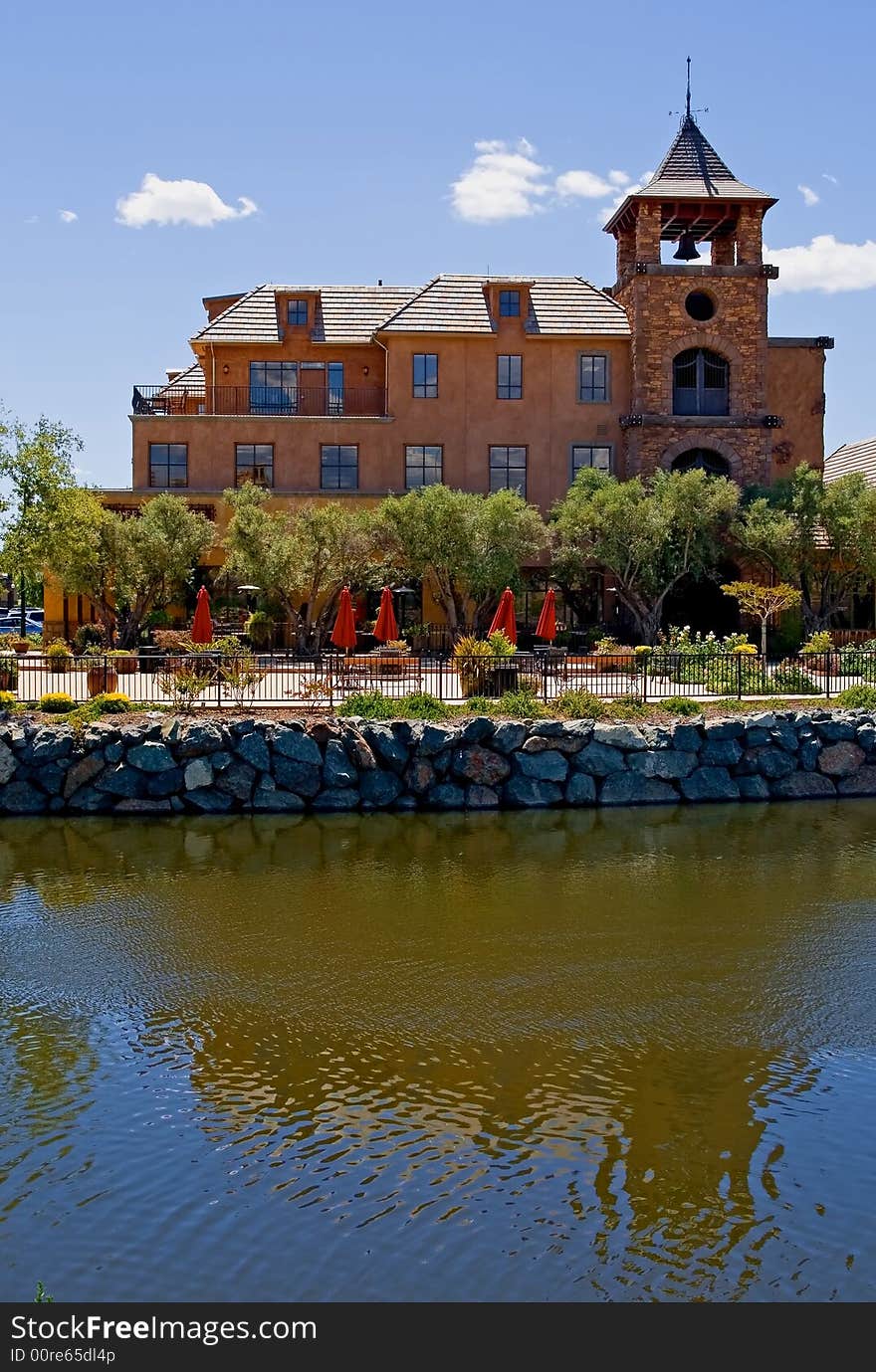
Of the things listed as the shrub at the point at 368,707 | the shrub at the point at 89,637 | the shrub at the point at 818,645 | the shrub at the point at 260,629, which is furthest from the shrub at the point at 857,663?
the shrub at the point at 89,637

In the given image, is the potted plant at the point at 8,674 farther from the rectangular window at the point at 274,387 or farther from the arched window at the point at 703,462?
the arched window at the point at 703,462

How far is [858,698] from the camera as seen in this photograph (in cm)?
2667

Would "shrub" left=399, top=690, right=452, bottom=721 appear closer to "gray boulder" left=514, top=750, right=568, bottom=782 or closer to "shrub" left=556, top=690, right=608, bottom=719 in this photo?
"gray boulder" left=514, top=750, right=568, bottom=782

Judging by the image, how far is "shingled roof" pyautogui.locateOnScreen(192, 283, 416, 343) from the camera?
46156 millimetres

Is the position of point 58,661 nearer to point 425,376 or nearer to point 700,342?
point 425,376

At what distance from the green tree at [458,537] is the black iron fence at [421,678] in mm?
6541

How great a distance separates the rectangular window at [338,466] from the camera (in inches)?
1783

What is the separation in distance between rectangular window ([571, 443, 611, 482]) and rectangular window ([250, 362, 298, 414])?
9.77 metres

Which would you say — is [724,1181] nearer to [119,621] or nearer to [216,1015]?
[216,1015]

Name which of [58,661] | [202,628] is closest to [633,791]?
[202,628]
